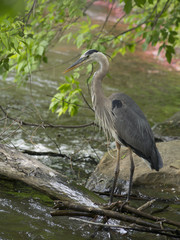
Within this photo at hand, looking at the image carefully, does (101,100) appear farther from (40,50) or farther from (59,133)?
(59,133)

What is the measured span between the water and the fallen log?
0.24m

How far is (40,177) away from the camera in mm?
3602

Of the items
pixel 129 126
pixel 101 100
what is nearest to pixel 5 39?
pixel 101 100

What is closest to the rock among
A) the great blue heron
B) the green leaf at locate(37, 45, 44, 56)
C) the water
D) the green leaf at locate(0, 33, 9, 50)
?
the water

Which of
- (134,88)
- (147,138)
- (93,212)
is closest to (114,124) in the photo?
(147,138)

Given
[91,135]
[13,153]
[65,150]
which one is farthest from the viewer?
[91,135]

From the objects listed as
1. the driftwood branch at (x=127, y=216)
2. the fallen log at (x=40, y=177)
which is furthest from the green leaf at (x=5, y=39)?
the driftwood branch at (x=127, y=216)

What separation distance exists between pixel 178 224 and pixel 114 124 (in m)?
1.71

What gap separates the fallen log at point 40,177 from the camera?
3.47 metres

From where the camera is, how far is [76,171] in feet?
16.3

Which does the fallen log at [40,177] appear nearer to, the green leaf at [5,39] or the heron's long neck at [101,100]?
the heron's long neck at [101,100]

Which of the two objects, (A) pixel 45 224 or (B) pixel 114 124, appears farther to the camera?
(B) pixel 114 124

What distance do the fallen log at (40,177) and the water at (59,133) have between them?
0.78ft

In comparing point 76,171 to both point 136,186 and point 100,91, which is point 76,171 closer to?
point 136,186
